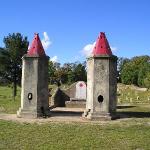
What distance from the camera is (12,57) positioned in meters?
44.5

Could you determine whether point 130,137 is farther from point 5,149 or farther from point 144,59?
point 144,59

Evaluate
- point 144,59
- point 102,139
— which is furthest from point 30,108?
point 144,59

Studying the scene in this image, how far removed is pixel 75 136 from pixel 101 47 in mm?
8510

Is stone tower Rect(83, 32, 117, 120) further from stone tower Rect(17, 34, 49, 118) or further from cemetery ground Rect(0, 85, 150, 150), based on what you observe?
stone tower Rect(17, 34, 49, 118)

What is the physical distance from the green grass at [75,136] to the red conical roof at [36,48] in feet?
18.3

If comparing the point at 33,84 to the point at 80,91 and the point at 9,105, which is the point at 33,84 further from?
the point at 80,91

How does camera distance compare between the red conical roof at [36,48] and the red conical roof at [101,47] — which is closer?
the red conical roof at [101,47]

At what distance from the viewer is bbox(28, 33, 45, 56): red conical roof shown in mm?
25500

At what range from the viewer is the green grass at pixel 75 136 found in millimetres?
15922

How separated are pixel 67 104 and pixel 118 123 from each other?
12.6 metres

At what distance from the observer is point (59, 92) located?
35781 mm

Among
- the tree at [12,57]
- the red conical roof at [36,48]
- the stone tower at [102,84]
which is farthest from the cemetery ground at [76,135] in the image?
the tree at [12,57]

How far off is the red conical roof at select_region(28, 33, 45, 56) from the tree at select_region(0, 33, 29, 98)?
18.4 m

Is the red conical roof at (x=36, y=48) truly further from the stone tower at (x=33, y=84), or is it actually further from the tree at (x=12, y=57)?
the tree at (x=12, y=57)
